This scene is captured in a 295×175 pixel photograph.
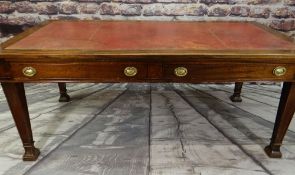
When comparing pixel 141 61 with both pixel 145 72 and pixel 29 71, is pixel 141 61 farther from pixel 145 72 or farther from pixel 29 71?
pixel 29 71

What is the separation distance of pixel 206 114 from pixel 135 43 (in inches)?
40.1

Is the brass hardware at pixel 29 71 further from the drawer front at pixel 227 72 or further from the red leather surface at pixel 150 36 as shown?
the drawer front at pixel 227 72

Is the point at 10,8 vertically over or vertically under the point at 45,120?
over

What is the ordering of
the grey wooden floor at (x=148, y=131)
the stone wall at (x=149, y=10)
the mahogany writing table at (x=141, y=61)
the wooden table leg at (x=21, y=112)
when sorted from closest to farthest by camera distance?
1. the mahogany writing table at (x=141, y=61)
2. the wooden table leg at (x=21, y=112)
3. the grey wooden floor at (x=148, y=131)
4. the stone wall at (x=149, y=10)

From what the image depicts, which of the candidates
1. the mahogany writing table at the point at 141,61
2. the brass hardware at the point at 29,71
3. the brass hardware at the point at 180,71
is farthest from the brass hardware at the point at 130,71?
the brass hardware at the point at 29,71

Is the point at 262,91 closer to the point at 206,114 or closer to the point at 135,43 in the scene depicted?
the point at 206,114

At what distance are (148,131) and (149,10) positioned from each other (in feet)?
3.64

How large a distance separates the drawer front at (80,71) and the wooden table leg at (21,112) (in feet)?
0.33

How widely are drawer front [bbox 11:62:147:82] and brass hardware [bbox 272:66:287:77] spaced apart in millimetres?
660

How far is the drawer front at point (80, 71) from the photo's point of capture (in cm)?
142

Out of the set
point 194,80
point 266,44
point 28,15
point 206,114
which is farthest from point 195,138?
point 28,15

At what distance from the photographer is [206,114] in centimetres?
228

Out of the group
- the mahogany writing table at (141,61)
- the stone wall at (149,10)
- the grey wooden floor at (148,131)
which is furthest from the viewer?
the stone wall at (149,10)

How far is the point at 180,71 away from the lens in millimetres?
1457
